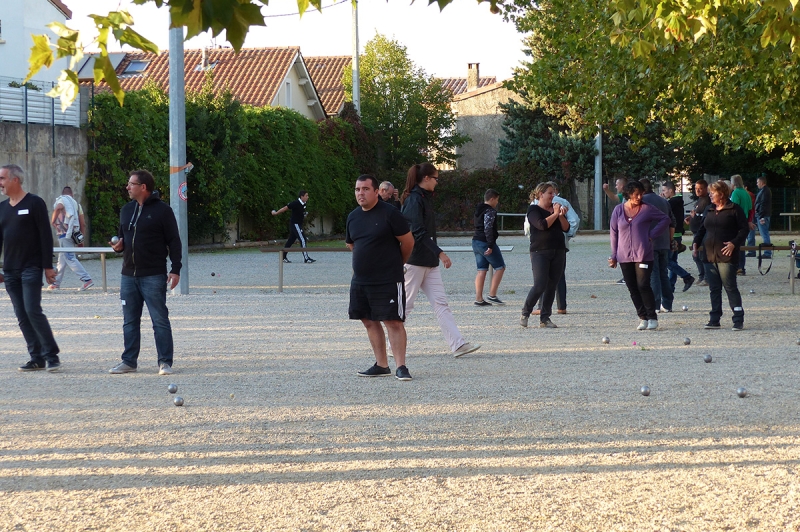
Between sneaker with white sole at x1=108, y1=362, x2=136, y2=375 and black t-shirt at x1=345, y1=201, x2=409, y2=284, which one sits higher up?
black t-shirt at x1=345, y1=201, x2=409, y2=284

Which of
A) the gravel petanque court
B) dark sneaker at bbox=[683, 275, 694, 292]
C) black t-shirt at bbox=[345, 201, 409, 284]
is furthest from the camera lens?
dark sneaker at bbox=[683, 275, 694, 292]

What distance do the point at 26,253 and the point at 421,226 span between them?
367cm

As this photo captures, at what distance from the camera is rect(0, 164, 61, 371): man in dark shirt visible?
927 cm

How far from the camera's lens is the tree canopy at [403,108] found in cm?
5038

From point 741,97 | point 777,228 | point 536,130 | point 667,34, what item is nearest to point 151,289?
point 667,34

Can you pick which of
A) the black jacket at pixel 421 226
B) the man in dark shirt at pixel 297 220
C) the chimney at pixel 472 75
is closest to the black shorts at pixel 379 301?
the black jacket at pixel 421 226

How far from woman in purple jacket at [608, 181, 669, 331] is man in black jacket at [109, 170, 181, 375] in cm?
568

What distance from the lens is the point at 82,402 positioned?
789 centimetres

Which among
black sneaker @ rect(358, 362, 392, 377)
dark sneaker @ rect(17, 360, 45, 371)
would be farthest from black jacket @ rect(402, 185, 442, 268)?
dark sneaker @ rect(17, 360, 45, 371)

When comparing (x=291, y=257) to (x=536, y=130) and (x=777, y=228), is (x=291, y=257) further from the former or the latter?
(x=777, y=228)

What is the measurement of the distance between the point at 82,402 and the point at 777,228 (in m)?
43.3

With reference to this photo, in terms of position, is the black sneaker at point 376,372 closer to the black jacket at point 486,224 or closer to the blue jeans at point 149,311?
the blue jeans at point 149,311

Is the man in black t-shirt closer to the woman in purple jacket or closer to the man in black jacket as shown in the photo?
the man in black jacket

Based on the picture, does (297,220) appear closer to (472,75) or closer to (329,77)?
(329,77)
